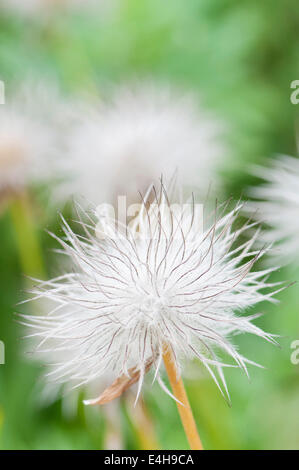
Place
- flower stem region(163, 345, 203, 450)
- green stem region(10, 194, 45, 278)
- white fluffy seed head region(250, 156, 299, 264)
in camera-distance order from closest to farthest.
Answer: flower stem region(163, 345, 203, 450), white fluffy seed head region(250, 156, 299, 264), green stem region(10, 194, 45, 278)

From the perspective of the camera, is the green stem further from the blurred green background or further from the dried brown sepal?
the dried brown sepal

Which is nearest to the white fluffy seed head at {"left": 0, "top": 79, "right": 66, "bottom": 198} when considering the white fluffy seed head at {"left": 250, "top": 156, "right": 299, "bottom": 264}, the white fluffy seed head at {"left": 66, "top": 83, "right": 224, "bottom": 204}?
the white fluffy seed head at {"left": 66, "top": 83, "right": 224, "bottom": 204}

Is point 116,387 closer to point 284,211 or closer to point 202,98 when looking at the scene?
point 284,211

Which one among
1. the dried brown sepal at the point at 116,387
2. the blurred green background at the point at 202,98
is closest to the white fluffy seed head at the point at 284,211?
the blurred green background at the point at 202,98

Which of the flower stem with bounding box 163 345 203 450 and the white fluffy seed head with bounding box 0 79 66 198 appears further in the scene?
the white fluffy seed head with bounding box 0 79 66 198

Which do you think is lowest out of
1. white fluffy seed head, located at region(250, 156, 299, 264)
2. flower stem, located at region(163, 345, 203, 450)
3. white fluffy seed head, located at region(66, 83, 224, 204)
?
flower stem, located at region(163, 345, 203, 450)

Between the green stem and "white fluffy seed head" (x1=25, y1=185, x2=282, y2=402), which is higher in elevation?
the green stem

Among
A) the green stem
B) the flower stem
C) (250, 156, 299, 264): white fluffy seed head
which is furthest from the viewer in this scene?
the green stem
